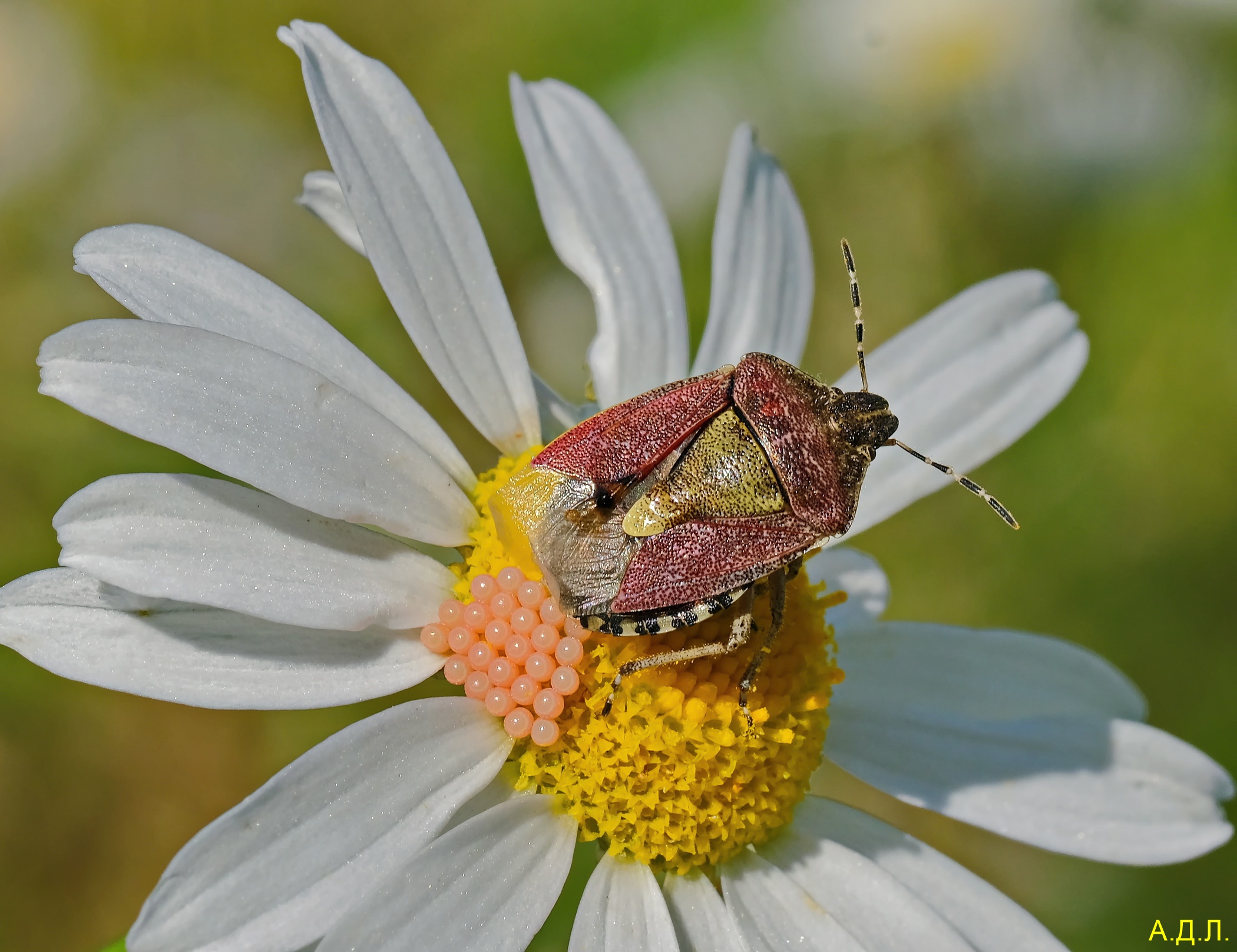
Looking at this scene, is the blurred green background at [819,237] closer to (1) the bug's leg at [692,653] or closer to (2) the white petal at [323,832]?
(2) the white petal at [323,832]

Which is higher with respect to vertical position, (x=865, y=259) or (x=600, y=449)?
(x=600, y=449)

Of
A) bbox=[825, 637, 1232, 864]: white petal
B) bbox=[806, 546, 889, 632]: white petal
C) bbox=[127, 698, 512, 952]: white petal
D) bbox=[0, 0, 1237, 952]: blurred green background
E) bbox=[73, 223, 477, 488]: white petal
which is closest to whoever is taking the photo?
bbox=[127, 698, 512, 952]: white petal

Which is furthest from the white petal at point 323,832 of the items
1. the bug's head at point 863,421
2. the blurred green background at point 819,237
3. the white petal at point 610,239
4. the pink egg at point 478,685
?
the blurred green background at point 819,237

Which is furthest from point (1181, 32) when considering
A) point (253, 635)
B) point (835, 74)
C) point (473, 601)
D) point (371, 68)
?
point (253, 635)

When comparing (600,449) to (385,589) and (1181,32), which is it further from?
(1181,32)

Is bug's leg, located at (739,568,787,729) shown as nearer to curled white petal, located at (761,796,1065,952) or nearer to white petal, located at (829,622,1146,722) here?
curled white petal, located at (761,796,1065,952)

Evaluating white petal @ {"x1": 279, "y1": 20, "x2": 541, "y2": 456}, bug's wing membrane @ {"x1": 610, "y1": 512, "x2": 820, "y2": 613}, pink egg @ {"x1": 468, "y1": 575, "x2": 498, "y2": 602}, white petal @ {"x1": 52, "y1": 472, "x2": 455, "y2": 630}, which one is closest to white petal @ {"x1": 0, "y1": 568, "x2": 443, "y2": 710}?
white petal @ {"x1": 52, "y1": 472, "x2": 455, "y2": 630}
